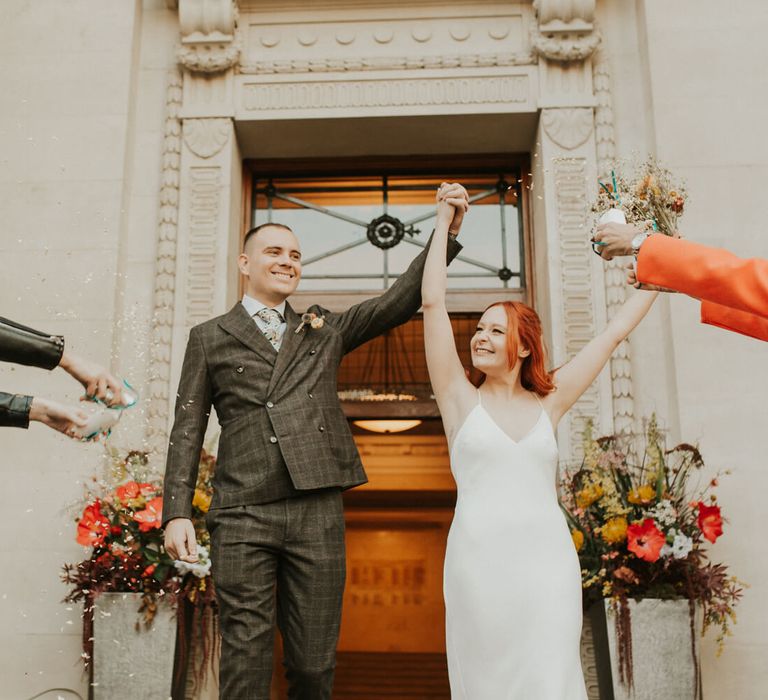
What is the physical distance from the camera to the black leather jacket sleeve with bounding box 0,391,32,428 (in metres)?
2.53

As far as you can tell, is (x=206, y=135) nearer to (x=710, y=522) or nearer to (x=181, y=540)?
(x=181, y=540)

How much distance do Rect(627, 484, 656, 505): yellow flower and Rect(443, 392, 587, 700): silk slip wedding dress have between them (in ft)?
4.47

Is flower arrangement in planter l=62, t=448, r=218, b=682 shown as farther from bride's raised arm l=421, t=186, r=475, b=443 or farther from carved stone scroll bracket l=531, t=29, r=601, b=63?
carved stone scroll bracket l=531, t=29, r=601, b=63

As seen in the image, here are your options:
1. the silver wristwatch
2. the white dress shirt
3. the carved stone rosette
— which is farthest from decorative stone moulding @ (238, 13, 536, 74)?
the silver wristwatch

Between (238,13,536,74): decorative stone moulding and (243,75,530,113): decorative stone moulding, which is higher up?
(238,13,536,74): decorative stone moulding

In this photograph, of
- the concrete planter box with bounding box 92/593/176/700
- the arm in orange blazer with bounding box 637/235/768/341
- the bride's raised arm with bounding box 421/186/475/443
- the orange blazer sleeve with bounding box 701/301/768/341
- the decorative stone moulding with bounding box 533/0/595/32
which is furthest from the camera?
the decorative stone moulding with bounding box 533/0/595/32

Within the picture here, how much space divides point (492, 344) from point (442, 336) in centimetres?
21

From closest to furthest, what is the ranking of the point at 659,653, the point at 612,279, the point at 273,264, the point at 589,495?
1. the point at 273,264
2. the point at 659,653
3. the point at 589,495
4. the point at 612,279

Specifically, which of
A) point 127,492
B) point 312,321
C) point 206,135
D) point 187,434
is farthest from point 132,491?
point 206,135

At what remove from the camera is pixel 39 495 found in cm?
525

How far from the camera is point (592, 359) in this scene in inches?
130

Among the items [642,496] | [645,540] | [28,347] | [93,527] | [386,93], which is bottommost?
[645,540]

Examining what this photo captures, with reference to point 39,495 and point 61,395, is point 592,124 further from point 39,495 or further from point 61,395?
point 39,495

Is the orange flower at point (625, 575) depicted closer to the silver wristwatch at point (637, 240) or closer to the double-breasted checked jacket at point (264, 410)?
the double-breasted checked jacket at point (264, 410)
